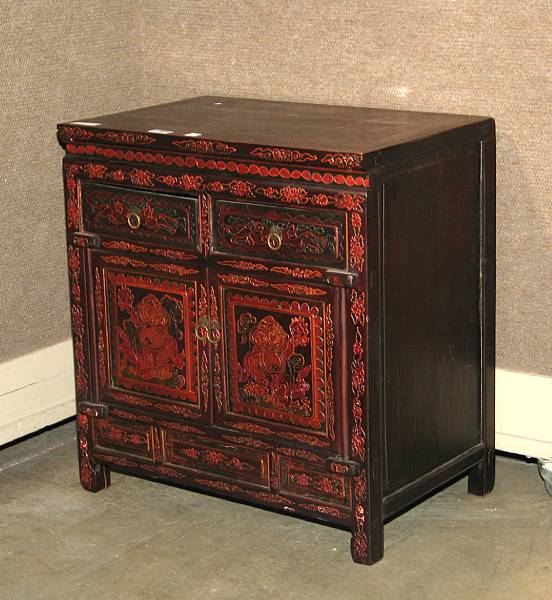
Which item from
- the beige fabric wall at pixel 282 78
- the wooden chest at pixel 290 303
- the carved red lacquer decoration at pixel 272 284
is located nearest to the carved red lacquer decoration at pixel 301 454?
the wooden chest at pixel 290 303

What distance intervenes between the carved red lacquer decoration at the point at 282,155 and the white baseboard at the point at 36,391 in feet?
3.65

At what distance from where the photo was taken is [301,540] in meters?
2.86

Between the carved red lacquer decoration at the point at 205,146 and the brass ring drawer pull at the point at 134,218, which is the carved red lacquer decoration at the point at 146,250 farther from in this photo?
the carved red lacquer decoration at the point at 205,146

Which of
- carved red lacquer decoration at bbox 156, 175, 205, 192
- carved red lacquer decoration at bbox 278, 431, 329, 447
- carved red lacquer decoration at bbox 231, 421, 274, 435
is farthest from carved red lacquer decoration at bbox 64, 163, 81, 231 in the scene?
carved red lacquer decoration at bbox 278, 431, 329, 447

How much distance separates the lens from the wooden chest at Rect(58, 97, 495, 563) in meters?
2.62

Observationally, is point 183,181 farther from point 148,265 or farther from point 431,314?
point 431,314

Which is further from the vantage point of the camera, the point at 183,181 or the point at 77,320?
the point at 77,320

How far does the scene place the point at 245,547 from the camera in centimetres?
283

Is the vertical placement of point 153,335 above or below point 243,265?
below

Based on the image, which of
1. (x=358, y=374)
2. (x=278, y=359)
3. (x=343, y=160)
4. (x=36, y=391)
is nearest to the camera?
(x=343, y=160)

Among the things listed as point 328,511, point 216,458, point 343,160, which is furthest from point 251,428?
point 343,160

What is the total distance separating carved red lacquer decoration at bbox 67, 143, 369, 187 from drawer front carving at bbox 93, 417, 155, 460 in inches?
23.9

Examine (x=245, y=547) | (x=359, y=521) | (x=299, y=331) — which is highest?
(x=299, y=331)

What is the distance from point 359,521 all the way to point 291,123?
0.92 meters
